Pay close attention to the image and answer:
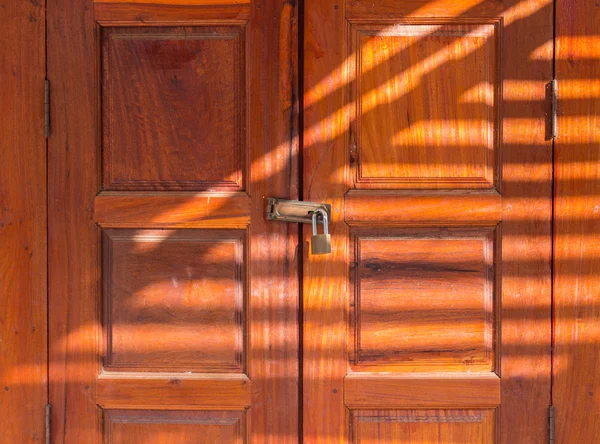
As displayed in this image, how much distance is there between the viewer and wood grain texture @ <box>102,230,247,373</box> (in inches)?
67.5

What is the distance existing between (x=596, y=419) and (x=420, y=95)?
1.08m

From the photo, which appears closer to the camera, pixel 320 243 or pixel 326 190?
pixel 320 243

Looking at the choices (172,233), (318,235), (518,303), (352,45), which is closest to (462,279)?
(518,303)

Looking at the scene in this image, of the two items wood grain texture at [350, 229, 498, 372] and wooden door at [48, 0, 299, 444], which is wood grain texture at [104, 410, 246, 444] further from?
wood grain texture at [350, 229, 498, 372]

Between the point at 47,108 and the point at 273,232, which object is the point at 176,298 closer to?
the point at 273,232

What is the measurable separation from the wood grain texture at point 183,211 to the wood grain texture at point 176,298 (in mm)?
29

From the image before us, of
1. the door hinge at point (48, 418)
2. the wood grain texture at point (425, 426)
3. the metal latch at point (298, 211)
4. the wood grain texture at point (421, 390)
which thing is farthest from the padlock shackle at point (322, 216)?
the door hinge at point (48, 418)

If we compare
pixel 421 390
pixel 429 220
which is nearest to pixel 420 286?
pixel 429 220

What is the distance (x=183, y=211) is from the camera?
170 centimetres

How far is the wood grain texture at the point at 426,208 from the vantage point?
1.69m

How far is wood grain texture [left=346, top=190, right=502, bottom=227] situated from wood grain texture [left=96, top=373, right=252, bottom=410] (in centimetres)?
61

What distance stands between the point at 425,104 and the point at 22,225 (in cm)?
123

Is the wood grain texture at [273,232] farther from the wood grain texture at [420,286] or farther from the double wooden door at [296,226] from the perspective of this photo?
the wood grain texture at [420,286]

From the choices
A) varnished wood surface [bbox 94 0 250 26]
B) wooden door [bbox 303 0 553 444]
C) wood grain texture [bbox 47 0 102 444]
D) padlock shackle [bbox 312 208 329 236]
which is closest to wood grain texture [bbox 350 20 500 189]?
wooden door [bbox 303 0 553 444]
